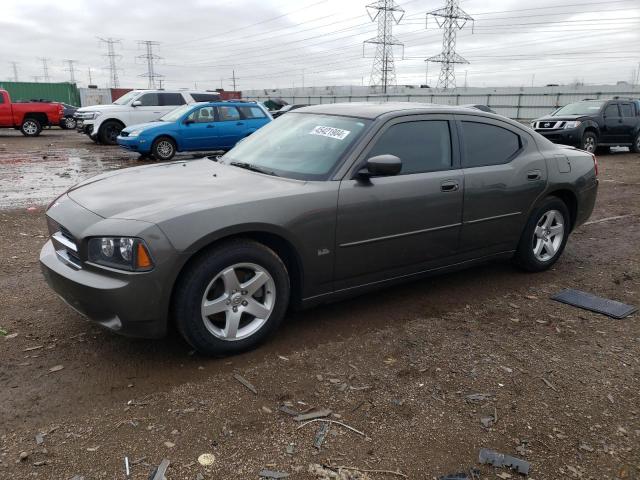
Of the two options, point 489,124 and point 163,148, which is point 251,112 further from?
point 489,124

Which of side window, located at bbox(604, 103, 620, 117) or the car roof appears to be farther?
side window, located at bbox(604, 103, 620, 117)

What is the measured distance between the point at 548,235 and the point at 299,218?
2.94 meters

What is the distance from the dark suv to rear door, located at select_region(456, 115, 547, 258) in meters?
11.7

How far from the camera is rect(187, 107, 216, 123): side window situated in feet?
45.3

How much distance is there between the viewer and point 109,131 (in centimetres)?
1814

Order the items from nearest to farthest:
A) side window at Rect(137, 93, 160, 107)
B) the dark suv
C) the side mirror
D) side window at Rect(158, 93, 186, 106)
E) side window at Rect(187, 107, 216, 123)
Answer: the side mirror
side window at Rect(187, 107, 216, 123)
the dark suv
side window at Rect(137, 93, 160, 107)
side window at Rect(158, 93, 186, 106)

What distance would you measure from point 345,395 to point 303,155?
5.96 feet

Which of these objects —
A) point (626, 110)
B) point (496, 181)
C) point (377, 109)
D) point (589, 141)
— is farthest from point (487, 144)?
point (626, 110)

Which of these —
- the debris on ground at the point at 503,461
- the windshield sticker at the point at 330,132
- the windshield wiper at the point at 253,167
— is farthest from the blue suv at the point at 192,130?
the debris on ground at the point at 503,461

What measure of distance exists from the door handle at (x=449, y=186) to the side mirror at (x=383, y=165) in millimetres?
631

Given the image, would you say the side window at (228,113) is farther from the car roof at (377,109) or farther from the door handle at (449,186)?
the door handle at (449,186)

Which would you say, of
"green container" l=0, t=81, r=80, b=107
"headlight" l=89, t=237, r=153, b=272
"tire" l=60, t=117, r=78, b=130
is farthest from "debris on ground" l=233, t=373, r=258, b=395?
"green container" l=0, t=81, r=80, b=107

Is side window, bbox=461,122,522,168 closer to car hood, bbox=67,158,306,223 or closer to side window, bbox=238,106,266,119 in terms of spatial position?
car hood, bbox=67,158,306,223

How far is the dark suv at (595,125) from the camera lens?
15280 mm
